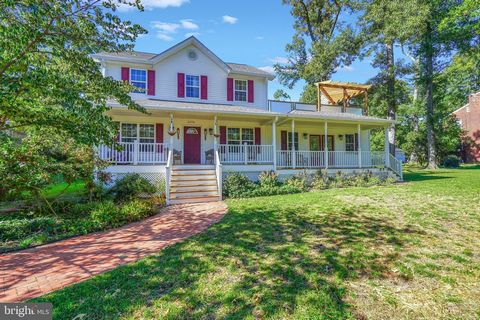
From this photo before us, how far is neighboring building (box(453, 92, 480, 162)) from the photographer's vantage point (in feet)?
102

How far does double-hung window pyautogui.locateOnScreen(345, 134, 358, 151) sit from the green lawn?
12.4 metres

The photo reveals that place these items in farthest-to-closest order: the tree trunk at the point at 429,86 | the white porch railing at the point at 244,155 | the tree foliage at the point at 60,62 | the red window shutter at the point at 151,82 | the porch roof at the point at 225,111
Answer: the tree trunk at the point at 429,86
the red window shutter at the point at 151,82
the white porch railing at the point at 244,155
the porch roof at the point at 225,111
the tree foliage at the point at 60,62

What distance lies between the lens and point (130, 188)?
989 centimetres

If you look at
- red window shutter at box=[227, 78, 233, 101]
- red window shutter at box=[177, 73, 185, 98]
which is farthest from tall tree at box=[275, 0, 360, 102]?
red window shutter at box=[177, 73, 185, 98]

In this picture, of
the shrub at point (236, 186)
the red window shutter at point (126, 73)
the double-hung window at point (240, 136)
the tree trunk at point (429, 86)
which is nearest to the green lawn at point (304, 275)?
the shrub at point (236, 186)

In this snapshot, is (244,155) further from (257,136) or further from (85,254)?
(85,254)

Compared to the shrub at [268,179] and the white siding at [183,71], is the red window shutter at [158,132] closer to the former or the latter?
the white siding at [183,71]

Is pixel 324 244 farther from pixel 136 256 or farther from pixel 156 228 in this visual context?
pixel 156 228

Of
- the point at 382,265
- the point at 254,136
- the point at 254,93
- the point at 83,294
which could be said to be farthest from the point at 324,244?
the point at 254,93

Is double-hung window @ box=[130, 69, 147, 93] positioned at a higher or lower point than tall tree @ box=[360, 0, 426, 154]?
lower

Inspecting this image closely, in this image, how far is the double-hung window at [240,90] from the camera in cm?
1534

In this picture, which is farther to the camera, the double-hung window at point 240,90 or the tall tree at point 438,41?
the tall tree at point 438,41

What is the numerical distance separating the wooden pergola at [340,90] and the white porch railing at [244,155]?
18.7ft

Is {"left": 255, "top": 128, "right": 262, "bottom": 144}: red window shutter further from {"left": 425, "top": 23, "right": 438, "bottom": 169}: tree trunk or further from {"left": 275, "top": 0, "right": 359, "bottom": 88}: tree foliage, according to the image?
{"left": 425, "top": 23, "right": 438, "bottom": 169}: tree trunk
